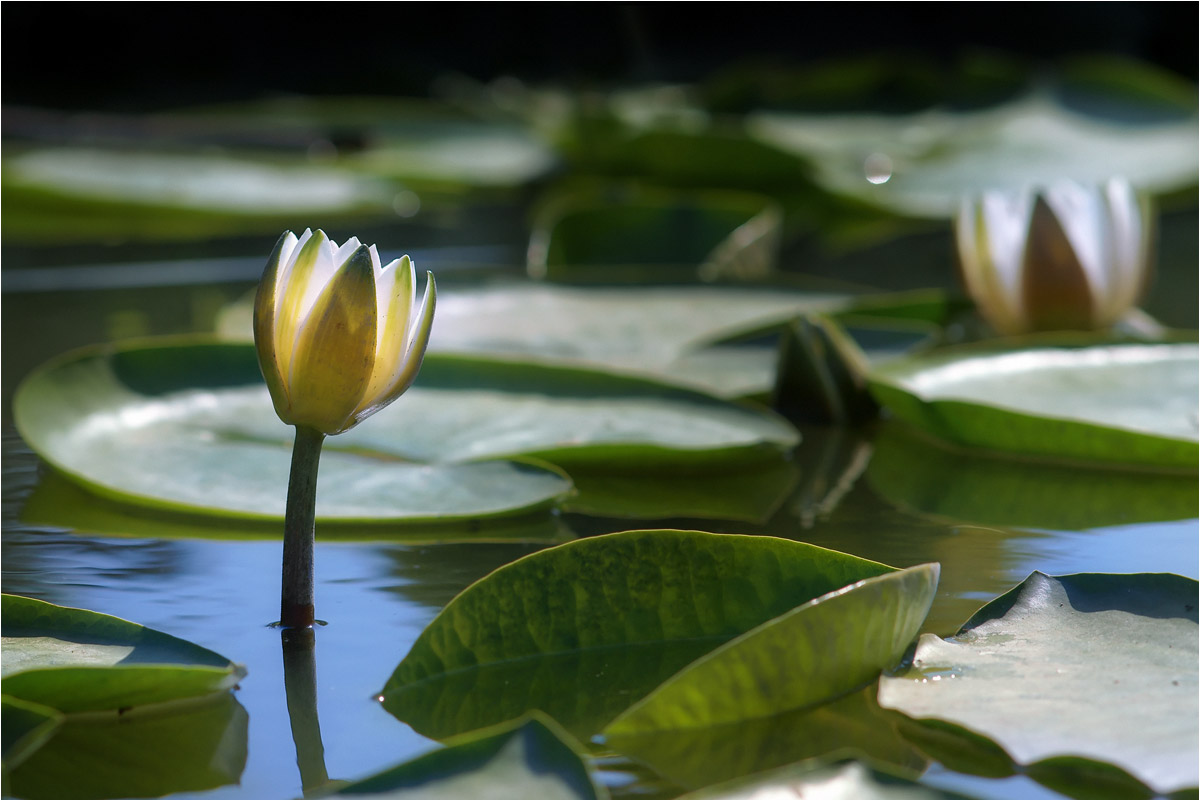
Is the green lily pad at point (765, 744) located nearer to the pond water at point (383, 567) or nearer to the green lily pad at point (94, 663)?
the pond water at point (383, 567)

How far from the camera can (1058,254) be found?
3.07 ft

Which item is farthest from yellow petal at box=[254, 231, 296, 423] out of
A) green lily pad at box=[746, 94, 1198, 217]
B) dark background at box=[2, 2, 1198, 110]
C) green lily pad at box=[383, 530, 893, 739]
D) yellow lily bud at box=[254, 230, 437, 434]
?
dark background at box=[2, 2, 1198, 110]

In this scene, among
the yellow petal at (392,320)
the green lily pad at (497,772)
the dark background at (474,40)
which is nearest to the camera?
the green lily pad at (497,772)

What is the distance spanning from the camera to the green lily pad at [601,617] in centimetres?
46

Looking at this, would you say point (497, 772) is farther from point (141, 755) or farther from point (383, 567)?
point (383, 567)

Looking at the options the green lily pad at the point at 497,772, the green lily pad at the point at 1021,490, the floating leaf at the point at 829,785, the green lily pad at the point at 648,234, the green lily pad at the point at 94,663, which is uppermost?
the green lily pad at the point at 648,234

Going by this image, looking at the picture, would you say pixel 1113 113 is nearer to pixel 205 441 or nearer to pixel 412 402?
pixel 412 402

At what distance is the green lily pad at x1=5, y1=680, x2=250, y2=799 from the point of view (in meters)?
0.40

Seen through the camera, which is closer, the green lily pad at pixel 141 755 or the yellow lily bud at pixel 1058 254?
the green lily pad at pixel 141 755

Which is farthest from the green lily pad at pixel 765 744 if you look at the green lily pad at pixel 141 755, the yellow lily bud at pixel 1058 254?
the yellow lily bud at pixel 1058 254

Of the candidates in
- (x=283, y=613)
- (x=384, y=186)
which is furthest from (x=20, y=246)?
(x=283, y=613)

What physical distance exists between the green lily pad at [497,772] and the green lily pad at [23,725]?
116 millimetres

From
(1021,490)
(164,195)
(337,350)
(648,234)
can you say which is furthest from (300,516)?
(164,195)

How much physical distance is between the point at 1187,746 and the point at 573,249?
3.34 ft
